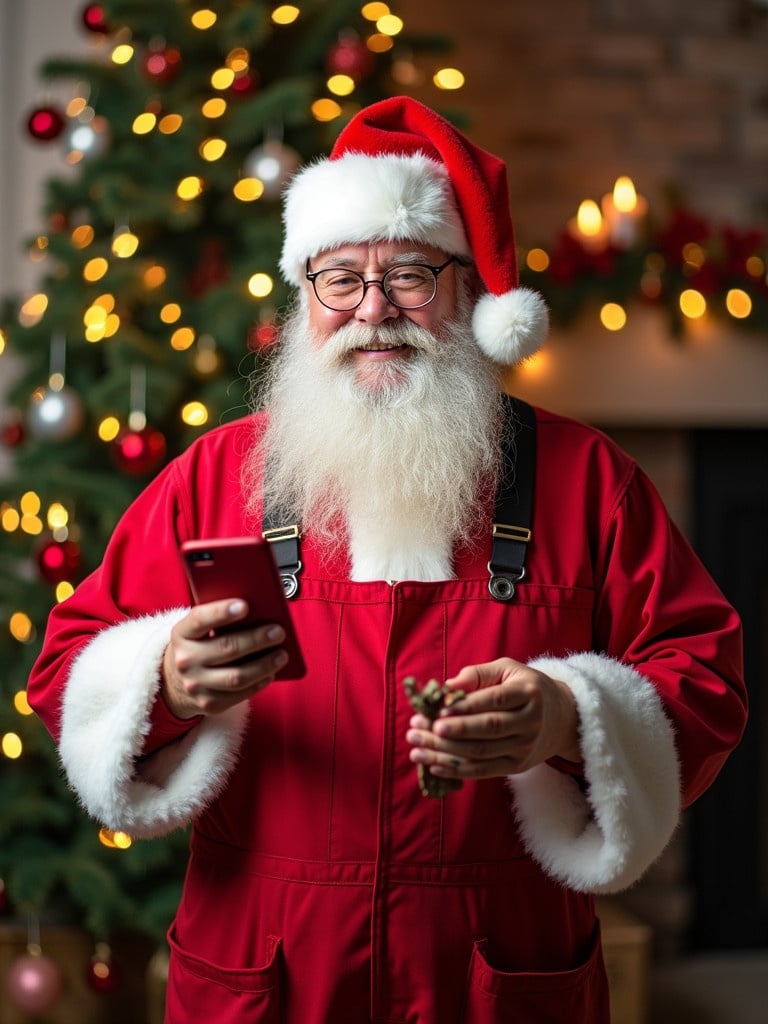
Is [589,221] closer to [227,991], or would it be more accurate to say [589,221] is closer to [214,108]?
[214,108]

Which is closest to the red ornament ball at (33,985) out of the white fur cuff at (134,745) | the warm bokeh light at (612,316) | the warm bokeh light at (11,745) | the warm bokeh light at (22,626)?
the warm bokeh light at (11,745)

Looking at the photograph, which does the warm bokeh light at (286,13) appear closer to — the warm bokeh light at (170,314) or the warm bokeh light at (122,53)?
the warm bokeh light at (122,53)

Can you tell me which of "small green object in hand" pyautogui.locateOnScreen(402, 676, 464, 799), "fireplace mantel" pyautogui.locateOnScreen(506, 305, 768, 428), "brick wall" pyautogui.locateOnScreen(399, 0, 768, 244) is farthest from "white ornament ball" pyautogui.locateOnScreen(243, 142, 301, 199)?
"small green object in hand" pyautogui.locateOnScreen(402, 676, 464, 799)

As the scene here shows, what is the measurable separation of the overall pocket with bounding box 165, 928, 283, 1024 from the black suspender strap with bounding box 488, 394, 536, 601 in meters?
0.56

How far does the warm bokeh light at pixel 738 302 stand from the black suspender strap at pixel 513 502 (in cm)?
186

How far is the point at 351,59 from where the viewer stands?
276 centimetres

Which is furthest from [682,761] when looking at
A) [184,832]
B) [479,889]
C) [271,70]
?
[271,70]

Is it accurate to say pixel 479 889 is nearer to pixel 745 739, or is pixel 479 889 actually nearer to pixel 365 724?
pixel 365 724

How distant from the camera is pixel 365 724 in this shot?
1458 mm

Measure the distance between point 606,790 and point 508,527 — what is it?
0.38m

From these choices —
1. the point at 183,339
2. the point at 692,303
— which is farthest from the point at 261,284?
the point at 692,303

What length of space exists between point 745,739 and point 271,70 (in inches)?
97.7

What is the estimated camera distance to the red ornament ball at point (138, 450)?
8.60 ft

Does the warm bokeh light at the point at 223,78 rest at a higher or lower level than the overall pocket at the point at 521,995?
higher
